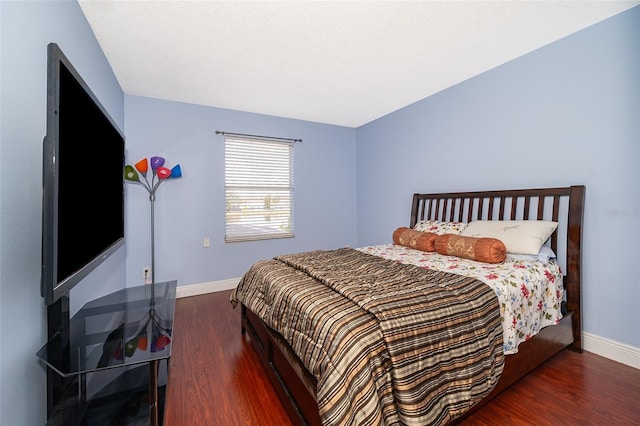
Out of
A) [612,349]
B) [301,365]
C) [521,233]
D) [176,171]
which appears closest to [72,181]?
[301,365]

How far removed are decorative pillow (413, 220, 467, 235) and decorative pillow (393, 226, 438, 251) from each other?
191mm

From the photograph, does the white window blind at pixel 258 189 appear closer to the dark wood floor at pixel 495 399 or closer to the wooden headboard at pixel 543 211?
the dark wood floor at pixel 495 399

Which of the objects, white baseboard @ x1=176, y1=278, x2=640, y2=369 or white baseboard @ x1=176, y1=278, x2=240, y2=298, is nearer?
white baseboard @ x1=176, y1=278, x2=640, y2=369

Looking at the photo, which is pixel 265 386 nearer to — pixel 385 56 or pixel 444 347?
pixel 444 347

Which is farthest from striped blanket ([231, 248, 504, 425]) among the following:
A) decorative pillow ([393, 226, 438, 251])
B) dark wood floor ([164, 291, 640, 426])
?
decorative pillow ([393, 226, 438, 251])

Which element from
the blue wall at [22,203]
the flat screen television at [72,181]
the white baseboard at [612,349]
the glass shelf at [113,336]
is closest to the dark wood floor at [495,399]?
the white baseboard at [612,349]

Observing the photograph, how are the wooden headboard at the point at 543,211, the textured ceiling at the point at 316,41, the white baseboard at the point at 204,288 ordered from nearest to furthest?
the textured ceiling at the point at 316,41 < the wooden headboard at the point at 543,211 < the white baseboard at the point at 204,288

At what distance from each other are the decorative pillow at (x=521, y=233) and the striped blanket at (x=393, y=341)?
819mm

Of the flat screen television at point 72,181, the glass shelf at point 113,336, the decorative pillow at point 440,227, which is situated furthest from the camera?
the decorative pillow at point 440,227

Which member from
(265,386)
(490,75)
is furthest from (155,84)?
(490,75)

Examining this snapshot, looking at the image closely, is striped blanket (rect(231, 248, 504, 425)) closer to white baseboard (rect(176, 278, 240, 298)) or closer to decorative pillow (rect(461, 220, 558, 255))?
decorative pillow (rect(461, 220, 558, 255))

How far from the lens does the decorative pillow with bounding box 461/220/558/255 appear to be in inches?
84.7

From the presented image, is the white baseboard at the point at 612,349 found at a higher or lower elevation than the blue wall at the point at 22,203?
lower

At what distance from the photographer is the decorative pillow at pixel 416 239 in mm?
2713
